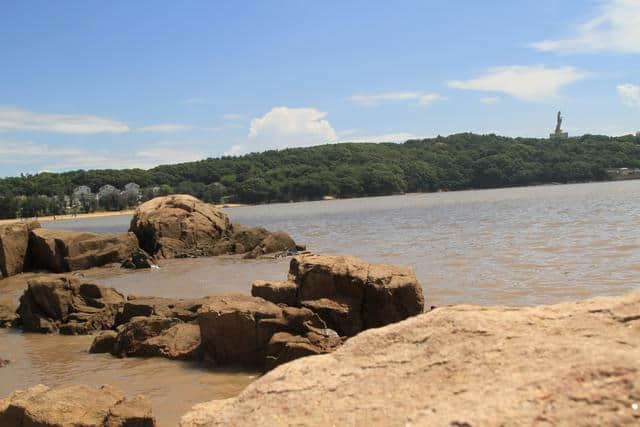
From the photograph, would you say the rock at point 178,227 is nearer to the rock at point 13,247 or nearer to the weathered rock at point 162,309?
the rock at point 13,247

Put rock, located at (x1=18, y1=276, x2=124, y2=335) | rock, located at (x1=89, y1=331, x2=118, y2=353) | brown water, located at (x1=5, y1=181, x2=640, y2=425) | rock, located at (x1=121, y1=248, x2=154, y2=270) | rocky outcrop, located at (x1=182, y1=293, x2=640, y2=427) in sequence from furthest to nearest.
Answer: rock, located at (x1=121, y1=248, x2=154, y2=270), rock, located at (x1=18, y1=276, x2=124, y2=335), rock, located at (x1=89, y1=331, x2=118, y2=353), brown water, located at (x1=5, y1=181, x2=640, y2=425), rocky outcrop, located at (x1=182, y1=293, x2=640, y2=427)

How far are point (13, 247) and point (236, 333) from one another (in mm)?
14710

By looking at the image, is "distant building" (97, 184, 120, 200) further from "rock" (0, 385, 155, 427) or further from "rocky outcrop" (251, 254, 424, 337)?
"rock" (0, 385, 155, 427)

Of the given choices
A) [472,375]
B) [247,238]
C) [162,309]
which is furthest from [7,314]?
[247,238]

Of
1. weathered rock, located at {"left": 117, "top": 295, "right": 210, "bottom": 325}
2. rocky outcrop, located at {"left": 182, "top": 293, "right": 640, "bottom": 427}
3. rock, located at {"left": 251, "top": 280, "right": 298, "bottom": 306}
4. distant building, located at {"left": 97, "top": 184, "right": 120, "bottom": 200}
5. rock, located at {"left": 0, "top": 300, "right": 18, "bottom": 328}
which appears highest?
distant building, located at {"left": 97, "top": 184, "right": 120, "bottom": 200}

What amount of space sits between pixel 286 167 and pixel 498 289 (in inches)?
3917

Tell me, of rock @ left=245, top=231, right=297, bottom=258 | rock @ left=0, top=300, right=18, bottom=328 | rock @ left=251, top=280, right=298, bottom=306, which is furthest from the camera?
rock @ left=245, top=231, right=297, bottom=258

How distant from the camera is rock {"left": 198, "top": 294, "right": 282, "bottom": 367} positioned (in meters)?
7.73

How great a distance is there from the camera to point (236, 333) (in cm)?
782

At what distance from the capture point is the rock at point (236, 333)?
7727mm

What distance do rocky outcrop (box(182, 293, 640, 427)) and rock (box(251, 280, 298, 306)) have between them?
5.31m

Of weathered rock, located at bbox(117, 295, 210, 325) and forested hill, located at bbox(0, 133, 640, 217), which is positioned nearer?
weathered rock, located at bbox(117, 295, 210, 325)

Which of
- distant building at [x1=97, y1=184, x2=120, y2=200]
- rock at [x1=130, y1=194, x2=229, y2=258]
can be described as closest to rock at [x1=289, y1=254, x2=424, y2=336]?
rock at [x1=130, y1=194, x2=229, y2=258]

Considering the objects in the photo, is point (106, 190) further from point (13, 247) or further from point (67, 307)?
point (67, 307)
